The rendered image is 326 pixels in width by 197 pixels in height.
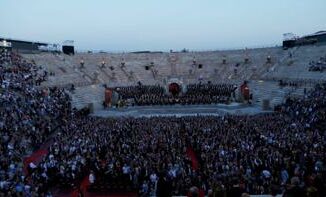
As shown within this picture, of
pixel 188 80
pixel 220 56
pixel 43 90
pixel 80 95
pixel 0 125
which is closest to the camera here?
pixel 0 125

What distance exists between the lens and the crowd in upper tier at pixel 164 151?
16500mm

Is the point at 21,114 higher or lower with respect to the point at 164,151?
higher

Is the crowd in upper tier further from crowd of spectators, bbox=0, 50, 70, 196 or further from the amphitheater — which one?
the amphitheater

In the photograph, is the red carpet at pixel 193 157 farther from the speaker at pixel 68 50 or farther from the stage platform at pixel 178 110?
the speaker at pixel 68 50

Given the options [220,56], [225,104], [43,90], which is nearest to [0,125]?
[43,90]

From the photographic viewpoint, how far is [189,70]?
202 feet

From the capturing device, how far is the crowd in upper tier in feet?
54.1

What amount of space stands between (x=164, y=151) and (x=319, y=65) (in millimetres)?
30883

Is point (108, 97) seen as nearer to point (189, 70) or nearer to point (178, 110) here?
point (178, 110)

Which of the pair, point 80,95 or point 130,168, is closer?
point 130,168

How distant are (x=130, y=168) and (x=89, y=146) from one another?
16.0 ft

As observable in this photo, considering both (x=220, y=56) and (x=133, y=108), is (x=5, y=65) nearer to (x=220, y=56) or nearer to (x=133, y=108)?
(x=133, y=108)

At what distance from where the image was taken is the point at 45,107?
110ft

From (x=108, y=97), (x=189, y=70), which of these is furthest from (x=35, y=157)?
(x=189, y=70)
